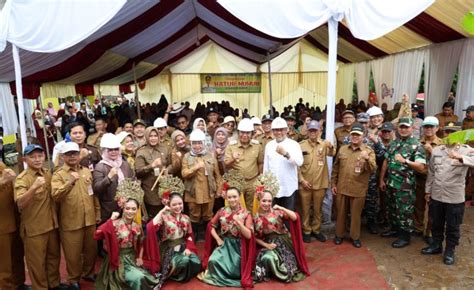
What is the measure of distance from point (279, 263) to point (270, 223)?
1.39 feet

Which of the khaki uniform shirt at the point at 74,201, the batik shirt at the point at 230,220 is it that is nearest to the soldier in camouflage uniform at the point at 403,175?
the batik shirt at the point at 230,220

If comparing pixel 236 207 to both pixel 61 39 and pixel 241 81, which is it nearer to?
pixel 61 39

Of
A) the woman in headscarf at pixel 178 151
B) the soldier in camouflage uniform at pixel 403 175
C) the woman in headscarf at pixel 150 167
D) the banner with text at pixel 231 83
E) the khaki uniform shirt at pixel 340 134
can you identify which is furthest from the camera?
the banner with text at pixel 231 83

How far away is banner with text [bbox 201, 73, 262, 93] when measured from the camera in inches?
599

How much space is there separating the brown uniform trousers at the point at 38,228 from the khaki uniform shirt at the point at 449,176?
13.2ft

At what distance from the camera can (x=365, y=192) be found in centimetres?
447

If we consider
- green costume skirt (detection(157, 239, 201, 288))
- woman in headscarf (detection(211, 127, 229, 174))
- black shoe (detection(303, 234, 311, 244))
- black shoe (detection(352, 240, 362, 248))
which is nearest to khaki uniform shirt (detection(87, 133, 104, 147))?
woman in headscarf (detection(211, 127, 229, 174))

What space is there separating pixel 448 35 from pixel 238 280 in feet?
19.6

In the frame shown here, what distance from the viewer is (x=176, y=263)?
373 centimetres

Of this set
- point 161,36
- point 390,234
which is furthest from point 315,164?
point 161,36

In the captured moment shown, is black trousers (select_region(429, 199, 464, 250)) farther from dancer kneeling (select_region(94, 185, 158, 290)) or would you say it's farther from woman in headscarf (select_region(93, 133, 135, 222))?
woman in headscarf (select_region(93, 133, 135, 222))

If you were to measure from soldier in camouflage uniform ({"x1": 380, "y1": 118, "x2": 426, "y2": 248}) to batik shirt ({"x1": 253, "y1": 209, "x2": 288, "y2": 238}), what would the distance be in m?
1.55

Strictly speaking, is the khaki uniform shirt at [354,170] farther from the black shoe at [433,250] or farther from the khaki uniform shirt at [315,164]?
the black shoe at [433,250]

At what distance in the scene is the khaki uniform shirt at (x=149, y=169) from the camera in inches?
176
